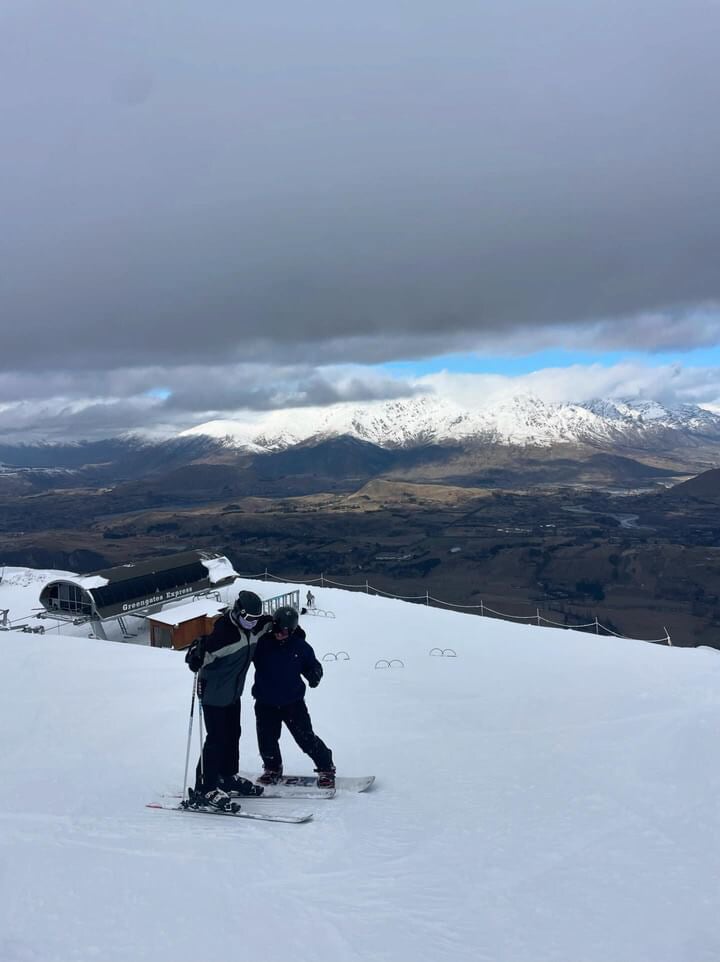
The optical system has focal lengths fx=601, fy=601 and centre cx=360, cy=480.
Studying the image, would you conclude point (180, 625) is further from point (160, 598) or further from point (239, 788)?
point (239, 788)

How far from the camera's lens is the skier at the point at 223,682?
641cm

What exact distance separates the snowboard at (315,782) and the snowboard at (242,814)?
0.69 m

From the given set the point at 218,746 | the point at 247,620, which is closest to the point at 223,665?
the point at 247,620

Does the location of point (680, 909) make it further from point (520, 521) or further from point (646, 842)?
point (520, 521)

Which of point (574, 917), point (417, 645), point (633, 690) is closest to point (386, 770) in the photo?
point (574, 917)

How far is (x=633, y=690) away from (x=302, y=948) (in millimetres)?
10563

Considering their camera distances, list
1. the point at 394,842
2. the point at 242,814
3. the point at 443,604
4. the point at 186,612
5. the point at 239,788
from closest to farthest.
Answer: the point at 394,842 → the point at 242,814 → the point at 239,788 → the point at 186,612 → the point at 443,604

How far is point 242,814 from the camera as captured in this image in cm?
604

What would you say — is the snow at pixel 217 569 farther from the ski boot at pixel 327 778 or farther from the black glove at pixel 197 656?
the black glove at pixel 197 656

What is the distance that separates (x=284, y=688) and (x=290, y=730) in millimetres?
520

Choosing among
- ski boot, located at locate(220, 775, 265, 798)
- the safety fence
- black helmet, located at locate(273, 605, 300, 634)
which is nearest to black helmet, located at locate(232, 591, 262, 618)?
black helmet, located at locate(273, 605, 300, 634)

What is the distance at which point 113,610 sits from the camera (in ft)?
86.8

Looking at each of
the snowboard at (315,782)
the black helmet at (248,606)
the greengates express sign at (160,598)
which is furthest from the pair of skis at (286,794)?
the greengates express sign at (160,598)

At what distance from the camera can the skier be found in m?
6.41
